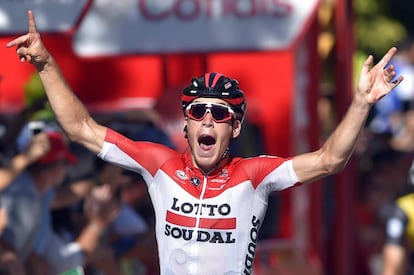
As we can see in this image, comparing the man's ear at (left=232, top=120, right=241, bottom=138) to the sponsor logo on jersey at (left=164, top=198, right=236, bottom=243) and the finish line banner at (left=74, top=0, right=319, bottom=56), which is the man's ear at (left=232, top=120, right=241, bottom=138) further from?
the finish line banner at (left=74, top=0, right=319, bottom=56)

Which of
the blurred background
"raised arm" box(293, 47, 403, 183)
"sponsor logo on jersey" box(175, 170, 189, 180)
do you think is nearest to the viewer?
"raised arm" box(293, 47, 403, 183)

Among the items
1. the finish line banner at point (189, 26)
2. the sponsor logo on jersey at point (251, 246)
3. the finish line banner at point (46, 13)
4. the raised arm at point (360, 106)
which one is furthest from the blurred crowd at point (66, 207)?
the raised arm at point (360, 106)

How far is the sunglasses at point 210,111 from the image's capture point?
6.25 meters

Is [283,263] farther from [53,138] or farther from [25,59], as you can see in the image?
[25,59]

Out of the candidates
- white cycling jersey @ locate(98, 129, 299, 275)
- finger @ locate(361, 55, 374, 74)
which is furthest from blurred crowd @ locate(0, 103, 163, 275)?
finger @ locate(361, 55, 374, 74)

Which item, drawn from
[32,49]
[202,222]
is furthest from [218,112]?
[32,49]

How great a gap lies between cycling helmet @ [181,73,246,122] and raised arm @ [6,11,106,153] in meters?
0.43

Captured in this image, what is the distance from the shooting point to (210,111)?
625cm

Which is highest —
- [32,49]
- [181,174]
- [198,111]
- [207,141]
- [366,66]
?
[366,66]

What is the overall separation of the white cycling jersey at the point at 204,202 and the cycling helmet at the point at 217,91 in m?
0.27

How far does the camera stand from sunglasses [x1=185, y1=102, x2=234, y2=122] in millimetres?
6246

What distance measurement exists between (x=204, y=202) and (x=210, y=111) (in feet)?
1.30

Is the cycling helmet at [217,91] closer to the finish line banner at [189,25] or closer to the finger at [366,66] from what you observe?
the finger at [366,66]

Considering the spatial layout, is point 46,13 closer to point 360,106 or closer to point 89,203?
point 89,203
